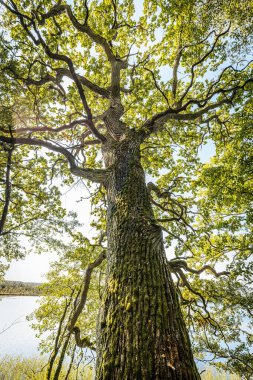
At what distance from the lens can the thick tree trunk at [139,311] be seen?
1.54 m

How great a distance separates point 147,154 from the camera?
838 centimetres

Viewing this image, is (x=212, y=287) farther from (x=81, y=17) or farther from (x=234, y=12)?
(x=81, y=17)

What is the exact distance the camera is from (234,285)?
244 inches

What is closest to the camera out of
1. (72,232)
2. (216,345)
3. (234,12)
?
(234,12)

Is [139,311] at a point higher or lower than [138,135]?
lower

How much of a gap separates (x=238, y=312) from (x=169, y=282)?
6232mm

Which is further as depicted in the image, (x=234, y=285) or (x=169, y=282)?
(x=234, y=285)

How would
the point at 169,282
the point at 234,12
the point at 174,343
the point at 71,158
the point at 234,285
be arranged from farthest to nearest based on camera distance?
the point at 234,285, the point at 234,12, the point at 71,158, the point at 169,282, the point at 174,343

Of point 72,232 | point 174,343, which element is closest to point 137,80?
point 72,232

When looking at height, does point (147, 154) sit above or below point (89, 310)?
above

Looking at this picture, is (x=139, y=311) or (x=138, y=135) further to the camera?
(x=138, y=135)

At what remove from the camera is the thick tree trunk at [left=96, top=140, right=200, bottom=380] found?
154 cm

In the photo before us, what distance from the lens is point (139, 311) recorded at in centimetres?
188

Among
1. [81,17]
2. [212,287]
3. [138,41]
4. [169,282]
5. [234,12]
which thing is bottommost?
[169,282]
